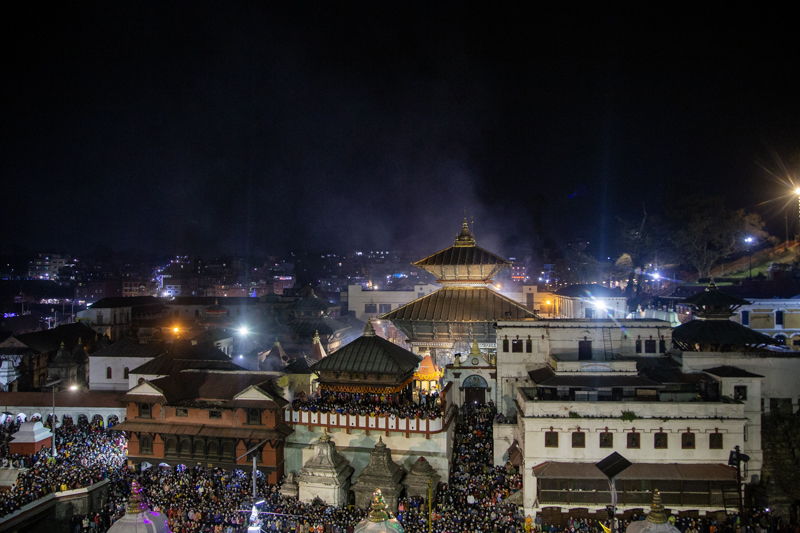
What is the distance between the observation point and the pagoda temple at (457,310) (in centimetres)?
3444

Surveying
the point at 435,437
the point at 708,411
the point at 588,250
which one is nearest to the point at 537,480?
the point at 435,437

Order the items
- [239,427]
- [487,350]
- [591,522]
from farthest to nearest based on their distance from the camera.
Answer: [487,350]
[239,427]
[591,522]

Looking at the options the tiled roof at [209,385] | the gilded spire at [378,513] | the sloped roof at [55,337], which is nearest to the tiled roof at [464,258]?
Answer: the tiled roof at [209,385]

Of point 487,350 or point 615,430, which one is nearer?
point 615,430

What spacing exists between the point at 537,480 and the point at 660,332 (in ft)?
39.1

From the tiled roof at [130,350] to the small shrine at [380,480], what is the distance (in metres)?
23.7

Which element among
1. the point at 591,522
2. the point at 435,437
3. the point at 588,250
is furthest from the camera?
the point at 588,250

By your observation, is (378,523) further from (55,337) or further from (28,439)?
(55,337)

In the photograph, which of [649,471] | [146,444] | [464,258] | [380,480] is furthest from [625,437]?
[146,444]

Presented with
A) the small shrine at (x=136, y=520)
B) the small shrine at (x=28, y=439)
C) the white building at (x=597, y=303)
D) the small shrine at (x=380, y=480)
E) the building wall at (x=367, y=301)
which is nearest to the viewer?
the small shrine at (x=136, y=520)

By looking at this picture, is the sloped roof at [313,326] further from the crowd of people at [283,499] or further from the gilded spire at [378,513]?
the gilded spire at [378,513]

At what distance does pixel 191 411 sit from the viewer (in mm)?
28031

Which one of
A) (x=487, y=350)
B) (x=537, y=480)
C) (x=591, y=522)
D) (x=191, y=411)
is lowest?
(x=591, y=522)

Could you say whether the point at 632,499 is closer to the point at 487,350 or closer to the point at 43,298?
the point at 487,350
